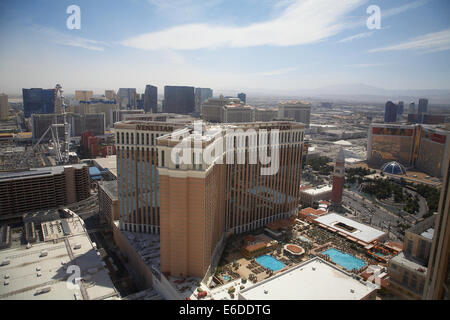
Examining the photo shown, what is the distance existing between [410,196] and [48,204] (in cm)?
2663

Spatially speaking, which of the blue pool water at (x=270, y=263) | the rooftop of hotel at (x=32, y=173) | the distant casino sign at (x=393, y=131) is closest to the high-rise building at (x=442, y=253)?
the blue pool water at (x=270, y=263)

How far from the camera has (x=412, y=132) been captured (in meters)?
30.2

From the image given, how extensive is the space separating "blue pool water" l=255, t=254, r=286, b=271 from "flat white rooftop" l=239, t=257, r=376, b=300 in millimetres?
2737

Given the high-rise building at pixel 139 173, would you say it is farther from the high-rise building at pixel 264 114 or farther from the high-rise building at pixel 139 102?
the high-rise building at pixel 139 102

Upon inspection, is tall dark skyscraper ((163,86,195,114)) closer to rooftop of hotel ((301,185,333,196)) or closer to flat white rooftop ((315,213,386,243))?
rooftop of hotel ((301,185,333,196))

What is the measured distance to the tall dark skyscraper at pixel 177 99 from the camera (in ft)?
197

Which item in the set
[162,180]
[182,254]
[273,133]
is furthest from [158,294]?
[273,133]

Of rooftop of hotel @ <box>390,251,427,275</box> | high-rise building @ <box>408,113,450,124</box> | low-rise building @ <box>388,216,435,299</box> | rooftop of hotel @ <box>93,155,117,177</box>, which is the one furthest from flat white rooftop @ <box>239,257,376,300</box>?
rooftop of hotel @ <box>93,155,117,177</box>

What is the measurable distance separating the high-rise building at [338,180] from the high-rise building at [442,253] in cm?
1538

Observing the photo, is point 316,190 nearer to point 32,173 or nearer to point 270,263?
point 270,263

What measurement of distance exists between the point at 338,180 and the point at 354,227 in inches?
183

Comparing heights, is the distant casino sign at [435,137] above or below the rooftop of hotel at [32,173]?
above
